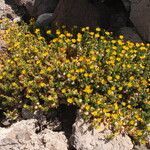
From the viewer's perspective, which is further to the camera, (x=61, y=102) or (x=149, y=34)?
(x=149, y=34)

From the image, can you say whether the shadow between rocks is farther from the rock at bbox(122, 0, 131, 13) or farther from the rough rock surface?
the rock at bbox(122, 0, 131, 13)

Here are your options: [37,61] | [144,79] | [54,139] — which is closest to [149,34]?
[144,79]

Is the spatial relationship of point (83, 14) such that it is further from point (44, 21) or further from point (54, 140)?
point (54, 140)

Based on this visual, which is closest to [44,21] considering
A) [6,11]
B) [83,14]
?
[83,14]

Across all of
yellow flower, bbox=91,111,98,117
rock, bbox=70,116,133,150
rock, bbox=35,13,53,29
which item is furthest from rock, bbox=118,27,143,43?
rock, bbox=70,116,133,150

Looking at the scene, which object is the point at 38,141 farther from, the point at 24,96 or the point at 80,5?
the point at 80,5

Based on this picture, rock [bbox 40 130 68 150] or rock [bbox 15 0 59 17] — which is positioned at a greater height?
rock [bbox 15 0 59 17]
